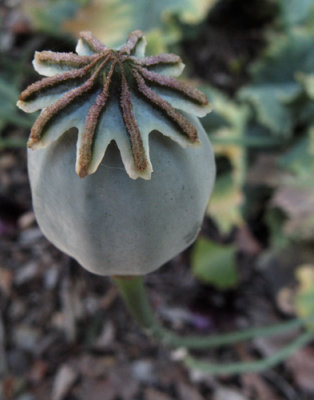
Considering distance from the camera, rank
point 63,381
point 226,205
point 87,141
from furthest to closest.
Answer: point 226,205 < point 63,381 < point 87,141

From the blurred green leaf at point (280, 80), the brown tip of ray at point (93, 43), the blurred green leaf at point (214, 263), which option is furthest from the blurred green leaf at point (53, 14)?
the brown tip of ray at point (93, 43)

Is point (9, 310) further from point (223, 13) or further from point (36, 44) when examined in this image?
point (223, 13)

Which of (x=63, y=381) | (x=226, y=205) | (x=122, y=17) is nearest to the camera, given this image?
(x=63, y=381)

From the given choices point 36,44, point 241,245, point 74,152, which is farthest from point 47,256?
point 74,152

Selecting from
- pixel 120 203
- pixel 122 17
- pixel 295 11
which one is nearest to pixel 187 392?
pixel 120 203

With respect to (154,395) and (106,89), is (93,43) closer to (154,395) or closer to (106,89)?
(106,89)

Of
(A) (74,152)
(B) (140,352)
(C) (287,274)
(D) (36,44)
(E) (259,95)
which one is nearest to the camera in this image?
(A) (74,152)

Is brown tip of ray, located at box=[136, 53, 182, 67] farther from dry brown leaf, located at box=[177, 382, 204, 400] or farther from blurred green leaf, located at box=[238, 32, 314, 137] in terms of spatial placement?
blurred green leaf, located at box=[238, 32, 314, 137]
